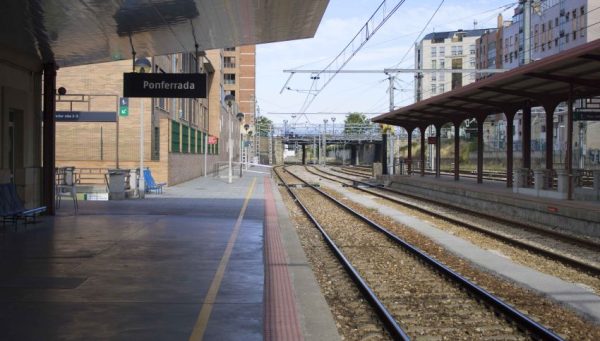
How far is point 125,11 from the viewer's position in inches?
429

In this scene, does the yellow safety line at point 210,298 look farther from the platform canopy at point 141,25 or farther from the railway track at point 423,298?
the platform canopy at point 141,25

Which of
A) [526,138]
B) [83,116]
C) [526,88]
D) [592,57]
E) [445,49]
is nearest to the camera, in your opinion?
[592,57]

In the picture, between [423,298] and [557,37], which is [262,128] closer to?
[557,37]

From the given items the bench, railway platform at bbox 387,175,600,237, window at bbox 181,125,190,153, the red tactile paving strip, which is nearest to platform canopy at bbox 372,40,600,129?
railway platform at bbox 387,175,600,237

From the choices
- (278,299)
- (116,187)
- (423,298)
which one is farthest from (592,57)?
(116,187)

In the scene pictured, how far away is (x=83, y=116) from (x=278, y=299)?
16598mm

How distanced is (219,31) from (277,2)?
259cm

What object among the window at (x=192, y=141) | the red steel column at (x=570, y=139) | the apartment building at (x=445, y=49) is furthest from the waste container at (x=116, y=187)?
the apartment building at (x=445, y=49)

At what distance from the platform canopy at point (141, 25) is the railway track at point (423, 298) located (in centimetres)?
450

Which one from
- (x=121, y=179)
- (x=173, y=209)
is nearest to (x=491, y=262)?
(x=173, y=209)

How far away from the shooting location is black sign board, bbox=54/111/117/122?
20453 millimetres

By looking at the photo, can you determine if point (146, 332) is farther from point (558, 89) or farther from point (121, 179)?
point (558, 89)

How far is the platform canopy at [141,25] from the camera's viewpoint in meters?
10.5

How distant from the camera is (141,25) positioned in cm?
1219
